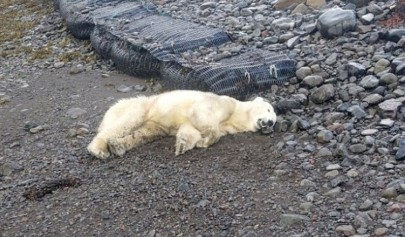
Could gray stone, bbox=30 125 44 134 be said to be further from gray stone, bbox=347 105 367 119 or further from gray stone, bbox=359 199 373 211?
gray stone, bbox=359 199 373 211

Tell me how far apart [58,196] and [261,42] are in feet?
13.4

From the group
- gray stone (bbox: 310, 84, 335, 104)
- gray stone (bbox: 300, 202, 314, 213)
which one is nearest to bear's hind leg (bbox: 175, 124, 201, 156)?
gray stone (bbox: 310, 84, 335, 104)

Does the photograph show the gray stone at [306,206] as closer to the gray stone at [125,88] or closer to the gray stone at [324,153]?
the gray stone at [324,153]

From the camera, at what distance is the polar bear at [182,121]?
668 centimetres

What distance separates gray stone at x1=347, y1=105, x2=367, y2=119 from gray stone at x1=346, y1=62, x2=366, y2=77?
761 millimetres

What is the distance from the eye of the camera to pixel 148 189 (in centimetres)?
598

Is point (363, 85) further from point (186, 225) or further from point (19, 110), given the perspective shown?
point (19, 110)

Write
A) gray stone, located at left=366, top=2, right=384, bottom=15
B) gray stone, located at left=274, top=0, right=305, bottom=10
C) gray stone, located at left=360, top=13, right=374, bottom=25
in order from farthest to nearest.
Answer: gray stone, located at left=274, top=0, right=305, bottom=10
gray stone, located at left=366, top=2, right=384, bottom=15
gray stone, located at left=360, top=13, right=374, bottom=25

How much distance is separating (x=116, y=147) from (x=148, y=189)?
95cm

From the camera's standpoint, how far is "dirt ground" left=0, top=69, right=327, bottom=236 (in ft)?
17.6

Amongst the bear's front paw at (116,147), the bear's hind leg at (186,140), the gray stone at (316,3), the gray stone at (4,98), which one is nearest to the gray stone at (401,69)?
the bear's hind leg at (186,140)

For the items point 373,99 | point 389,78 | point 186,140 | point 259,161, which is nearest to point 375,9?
point 389,78

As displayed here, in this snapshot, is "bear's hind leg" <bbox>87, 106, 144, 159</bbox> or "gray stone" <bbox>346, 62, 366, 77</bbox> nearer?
"bear's hind leg" <bbox>87, 106, 144, 159</bbox>

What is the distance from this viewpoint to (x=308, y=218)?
5.12 m
